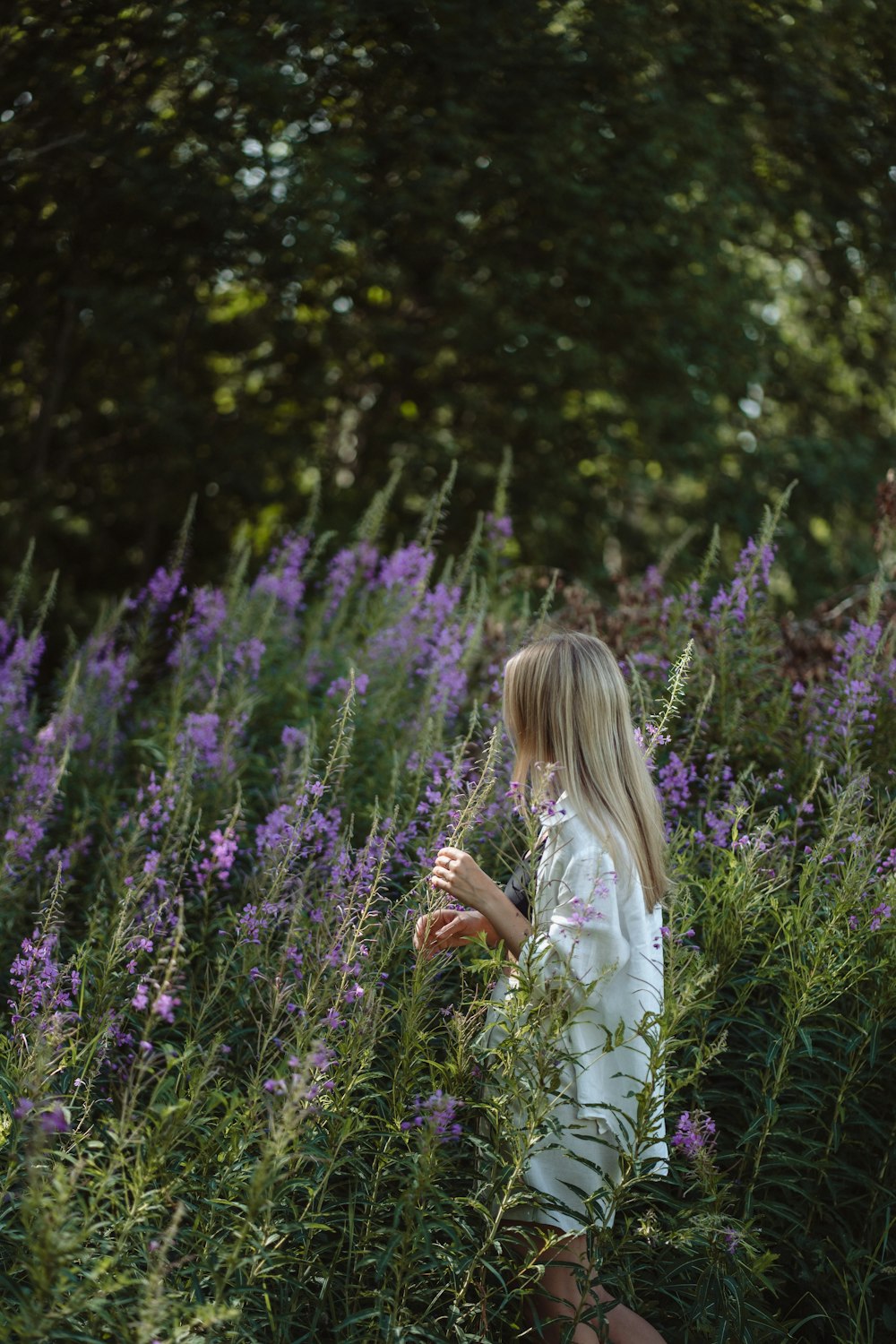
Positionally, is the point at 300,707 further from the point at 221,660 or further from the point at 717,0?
the point at 717,0

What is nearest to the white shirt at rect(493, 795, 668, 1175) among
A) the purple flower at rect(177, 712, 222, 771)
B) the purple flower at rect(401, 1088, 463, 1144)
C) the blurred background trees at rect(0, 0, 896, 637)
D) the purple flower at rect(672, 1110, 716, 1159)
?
the purple flower at rect(672, 1110, 716, 1159)

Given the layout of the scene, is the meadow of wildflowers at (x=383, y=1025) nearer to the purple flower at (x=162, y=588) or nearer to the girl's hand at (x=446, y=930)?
the girl's hand at (x=446, y=930)

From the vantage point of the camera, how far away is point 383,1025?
2883mm

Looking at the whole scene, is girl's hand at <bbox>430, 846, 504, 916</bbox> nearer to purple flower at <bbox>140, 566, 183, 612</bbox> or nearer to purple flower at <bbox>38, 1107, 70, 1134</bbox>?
purple flower at <bbox>38, 1107, 70, 1134</bbox>

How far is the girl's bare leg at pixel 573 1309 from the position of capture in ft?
9.25

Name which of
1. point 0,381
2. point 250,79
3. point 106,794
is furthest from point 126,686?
point 0,381

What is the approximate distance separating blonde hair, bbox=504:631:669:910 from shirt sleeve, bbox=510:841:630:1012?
16 cm

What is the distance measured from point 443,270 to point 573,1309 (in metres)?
9.14

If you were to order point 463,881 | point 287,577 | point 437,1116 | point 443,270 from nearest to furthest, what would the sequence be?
point 437,1116
point 463,881
point 287,577
point 443,270

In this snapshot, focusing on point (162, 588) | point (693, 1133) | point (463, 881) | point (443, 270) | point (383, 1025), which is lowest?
point (443, 270)

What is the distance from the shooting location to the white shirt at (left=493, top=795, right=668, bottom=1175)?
2723 mm

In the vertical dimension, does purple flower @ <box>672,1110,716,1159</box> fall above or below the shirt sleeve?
below

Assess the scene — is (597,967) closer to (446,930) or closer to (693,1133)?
(446,930)

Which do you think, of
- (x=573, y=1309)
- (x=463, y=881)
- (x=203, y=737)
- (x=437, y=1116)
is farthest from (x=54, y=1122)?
(x=203, y=737)
